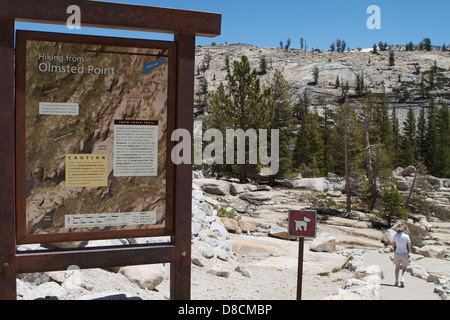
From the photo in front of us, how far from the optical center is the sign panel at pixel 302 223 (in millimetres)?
5926

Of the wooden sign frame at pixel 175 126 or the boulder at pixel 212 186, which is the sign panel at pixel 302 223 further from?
the boulder at pixel 212 186

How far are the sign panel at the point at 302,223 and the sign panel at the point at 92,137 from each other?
2421 millimetres

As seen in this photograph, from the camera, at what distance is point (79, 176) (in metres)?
3.90

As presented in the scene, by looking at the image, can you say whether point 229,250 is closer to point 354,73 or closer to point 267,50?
point 354,73

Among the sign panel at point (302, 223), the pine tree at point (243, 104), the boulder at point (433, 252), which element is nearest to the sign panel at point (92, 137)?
the sign panel at point (302, 223)

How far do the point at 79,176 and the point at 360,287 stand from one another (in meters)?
5.62

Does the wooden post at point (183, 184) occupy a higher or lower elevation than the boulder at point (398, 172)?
higher

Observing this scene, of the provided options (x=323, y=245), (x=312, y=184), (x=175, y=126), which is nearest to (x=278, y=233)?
(x=323, y=245)

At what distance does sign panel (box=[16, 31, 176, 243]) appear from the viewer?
12.3 feet

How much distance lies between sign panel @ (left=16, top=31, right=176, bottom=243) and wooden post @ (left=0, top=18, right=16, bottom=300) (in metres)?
0.07

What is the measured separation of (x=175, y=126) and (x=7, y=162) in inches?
63.4

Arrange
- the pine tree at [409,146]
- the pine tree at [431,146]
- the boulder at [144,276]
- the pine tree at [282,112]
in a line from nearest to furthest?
the boulder at [144,276]
the pine tree at [282,112]
the pine tree at [431,146]
the pine tree at [409,146]

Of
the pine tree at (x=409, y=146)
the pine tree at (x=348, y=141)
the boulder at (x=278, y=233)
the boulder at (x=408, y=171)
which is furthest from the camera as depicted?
the pine tree at (x=409, y=146)

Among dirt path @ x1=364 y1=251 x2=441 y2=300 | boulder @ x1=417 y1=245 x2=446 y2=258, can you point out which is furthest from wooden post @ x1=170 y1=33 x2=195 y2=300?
boulder @ x1=417 y1=245 x2=446 y2=258
